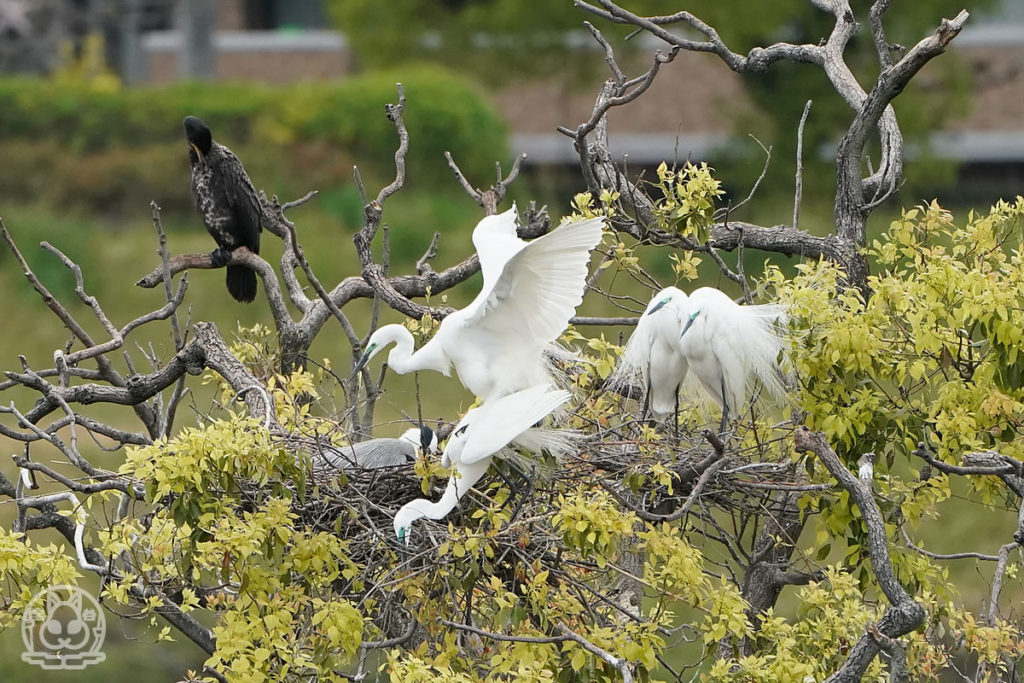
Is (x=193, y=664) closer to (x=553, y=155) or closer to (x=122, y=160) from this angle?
(x=122, y=160)

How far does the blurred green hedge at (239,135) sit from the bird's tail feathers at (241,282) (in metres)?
8.40

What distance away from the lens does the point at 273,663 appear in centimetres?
388

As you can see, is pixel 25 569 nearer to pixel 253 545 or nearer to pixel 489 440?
pixel 253 545

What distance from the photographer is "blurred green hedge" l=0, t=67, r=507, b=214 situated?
15.3 meters

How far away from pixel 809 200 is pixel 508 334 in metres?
12.0

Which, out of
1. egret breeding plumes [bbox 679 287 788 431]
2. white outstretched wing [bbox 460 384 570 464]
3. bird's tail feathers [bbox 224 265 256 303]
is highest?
egret breeding plumes [bbox 679 287 788 431]

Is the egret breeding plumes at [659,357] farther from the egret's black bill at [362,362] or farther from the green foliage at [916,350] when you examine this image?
the egret's black bill at [362,362]

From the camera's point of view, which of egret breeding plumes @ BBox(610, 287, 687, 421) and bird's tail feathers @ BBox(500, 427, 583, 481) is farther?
egret breeding plumes @ BBox(610, 287, 687, 421)

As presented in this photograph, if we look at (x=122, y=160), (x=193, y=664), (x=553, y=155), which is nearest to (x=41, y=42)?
(x=122, y=160)

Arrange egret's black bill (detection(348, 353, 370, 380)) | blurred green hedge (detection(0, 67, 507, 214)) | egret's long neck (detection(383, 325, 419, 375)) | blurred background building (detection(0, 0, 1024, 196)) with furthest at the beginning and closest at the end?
blurred background building (detection(0, 0, 1024, 196)), blurred green hedge (detection(0, 67, 507, 214)), egret's black bill (detection(348, 353, 370, 380)), egret's long neck (detection(383, 325, 419, 375))

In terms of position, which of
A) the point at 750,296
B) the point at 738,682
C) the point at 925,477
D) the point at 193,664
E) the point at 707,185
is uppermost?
the point at 707,185

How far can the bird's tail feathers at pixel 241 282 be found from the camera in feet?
22.2

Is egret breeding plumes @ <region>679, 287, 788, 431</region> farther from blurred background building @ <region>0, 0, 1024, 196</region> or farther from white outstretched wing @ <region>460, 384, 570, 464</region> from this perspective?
blurred background building @ <region>0, 0, 1024, 196</region>

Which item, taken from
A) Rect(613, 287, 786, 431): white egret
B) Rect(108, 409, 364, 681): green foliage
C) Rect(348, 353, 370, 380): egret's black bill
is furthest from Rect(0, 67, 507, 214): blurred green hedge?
Rect(108, 409, 364, 681): green foliage
